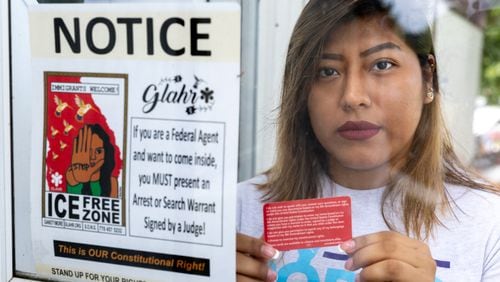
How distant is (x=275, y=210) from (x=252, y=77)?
0.36 metres

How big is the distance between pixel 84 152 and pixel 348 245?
82 centimetres

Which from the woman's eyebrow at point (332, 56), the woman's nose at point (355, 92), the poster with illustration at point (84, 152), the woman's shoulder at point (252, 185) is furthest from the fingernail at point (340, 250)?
the poster with illustration at point (84, 152)

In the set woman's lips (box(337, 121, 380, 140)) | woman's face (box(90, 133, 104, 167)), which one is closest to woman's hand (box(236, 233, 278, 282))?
woman's lips (box(337, 121, 380, 140))

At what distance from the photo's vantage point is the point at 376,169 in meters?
1.63

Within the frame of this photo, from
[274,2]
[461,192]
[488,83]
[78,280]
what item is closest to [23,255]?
[78,280]

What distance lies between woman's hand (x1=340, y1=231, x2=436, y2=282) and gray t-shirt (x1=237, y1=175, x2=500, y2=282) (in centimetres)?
2

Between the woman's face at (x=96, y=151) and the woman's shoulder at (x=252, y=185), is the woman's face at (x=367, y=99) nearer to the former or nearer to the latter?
the woman's shoulder at (x=252, y=185)

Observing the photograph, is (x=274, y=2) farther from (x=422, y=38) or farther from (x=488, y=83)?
(x=488, y=83)

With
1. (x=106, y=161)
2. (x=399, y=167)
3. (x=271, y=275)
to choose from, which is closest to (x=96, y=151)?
(x=106, y=161)

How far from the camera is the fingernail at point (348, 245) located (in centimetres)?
164

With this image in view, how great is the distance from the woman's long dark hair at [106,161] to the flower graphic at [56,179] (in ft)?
0.48

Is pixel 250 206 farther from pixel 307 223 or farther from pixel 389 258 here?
pixel 389 258

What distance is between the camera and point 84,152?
1914 millimetres

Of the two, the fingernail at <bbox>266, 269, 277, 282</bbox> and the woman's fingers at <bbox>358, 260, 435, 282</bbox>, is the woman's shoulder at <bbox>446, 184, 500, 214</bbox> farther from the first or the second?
the fingernail at <bbox>266, 269, 277, 282</bbox>
